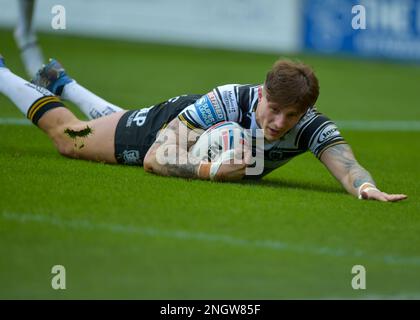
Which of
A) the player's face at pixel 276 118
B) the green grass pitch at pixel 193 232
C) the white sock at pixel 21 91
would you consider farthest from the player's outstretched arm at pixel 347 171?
the white sock at pixel 21 91

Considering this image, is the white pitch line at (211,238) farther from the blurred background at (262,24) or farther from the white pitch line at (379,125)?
the blurred background at (262,24)

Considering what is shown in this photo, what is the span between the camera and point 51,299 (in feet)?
16.4

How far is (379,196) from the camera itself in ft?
24.3

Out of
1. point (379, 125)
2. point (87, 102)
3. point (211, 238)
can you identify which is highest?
point (379, 125)

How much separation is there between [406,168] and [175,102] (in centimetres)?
304

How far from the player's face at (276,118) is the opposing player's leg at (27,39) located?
6.08 metres

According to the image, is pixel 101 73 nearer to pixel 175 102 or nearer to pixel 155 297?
pixel 175 102

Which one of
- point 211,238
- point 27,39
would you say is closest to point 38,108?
point 211,238

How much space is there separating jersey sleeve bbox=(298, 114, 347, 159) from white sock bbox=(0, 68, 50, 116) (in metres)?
2.33

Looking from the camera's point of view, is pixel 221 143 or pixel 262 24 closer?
pixel 221 143

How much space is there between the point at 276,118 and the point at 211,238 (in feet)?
4.85

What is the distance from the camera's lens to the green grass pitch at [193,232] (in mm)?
5297

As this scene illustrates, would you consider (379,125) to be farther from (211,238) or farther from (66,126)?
(211,238)

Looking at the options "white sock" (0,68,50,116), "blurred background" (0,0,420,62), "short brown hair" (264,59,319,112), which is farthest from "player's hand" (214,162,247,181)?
"blurred background" (0,0,420,62)
